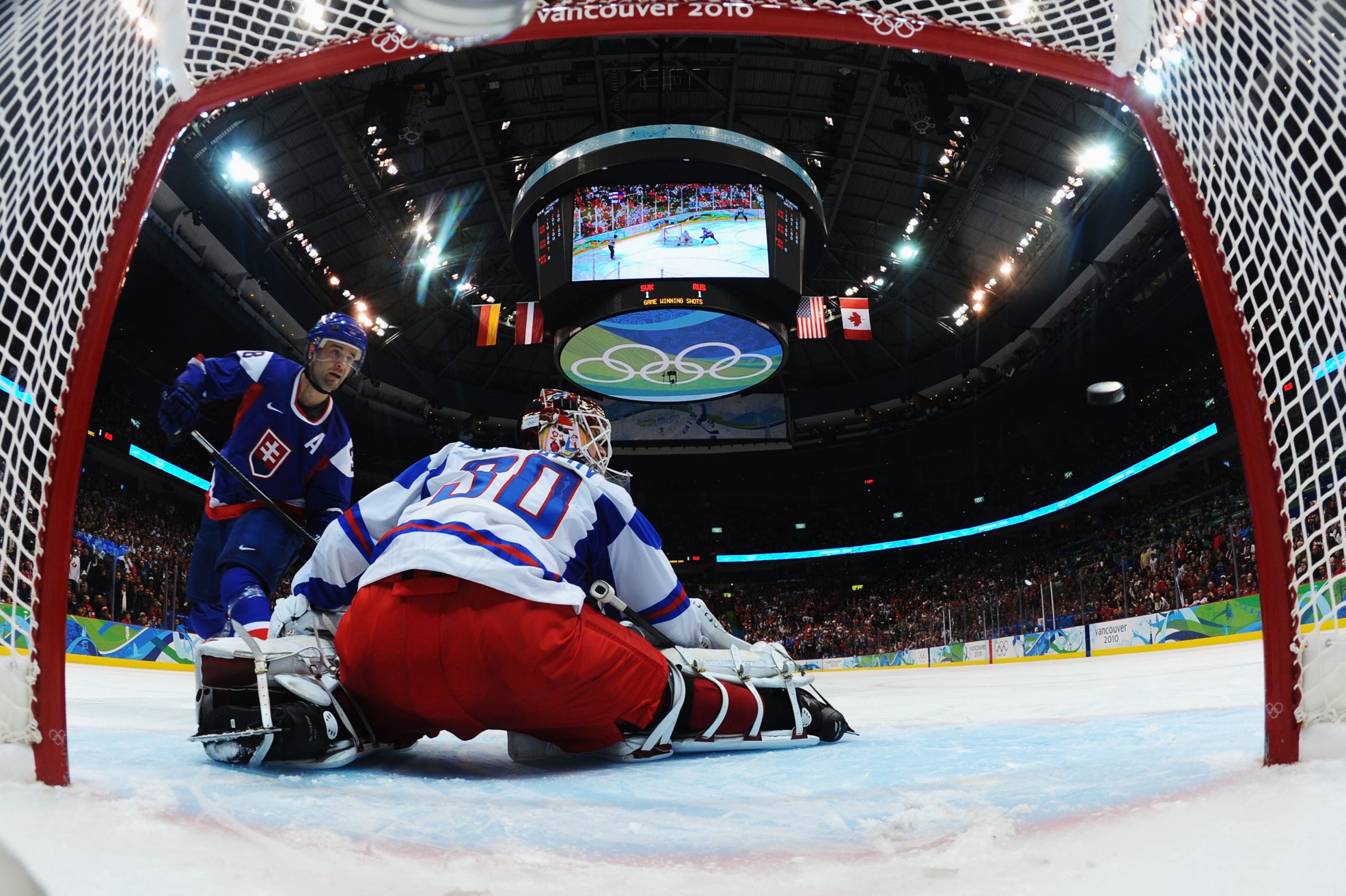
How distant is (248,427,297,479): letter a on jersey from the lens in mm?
3311

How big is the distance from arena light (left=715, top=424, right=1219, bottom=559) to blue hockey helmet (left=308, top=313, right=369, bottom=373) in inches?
588

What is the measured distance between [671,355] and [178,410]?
35.3ft

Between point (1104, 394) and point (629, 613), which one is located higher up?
point (1104, 394)

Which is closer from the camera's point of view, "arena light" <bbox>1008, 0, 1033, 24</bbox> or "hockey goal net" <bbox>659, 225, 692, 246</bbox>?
"arena light" <bbox>1008, 0, 1033, 24</bbox>

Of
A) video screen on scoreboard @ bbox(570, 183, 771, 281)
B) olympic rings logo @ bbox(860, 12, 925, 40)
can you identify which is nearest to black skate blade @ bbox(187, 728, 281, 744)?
olympic rings logo @ bbox(860, 12, 925, 40)

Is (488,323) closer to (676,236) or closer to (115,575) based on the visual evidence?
(676,236)

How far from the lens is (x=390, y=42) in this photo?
1559mm

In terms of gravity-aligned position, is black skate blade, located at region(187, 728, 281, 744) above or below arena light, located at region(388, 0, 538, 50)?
below

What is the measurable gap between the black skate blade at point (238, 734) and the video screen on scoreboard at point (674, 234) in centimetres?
972

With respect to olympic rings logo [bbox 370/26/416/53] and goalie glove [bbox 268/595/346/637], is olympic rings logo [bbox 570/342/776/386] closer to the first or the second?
goalie glove [bbox 268/595/346/637]

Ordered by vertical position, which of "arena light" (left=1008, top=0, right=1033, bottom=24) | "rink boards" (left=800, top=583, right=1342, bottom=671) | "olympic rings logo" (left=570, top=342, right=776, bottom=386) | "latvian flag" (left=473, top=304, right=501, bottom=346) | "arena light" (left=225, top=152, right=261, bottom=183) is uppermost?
"arena light" (left=225, top=152, right=261, bottom=183)

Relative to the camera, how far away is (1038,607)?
12062 millimetres

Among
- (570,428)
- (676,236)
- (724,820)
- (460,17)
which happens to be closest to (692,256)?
(676,236)

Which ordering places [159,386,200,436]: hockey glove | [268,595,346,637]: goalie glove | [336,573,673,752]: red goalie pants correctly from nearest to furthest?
[336,573,673,752]: red goalie pants < [268,595,346,637]: goalie glove < [159,386,200,436]: hockey glove
